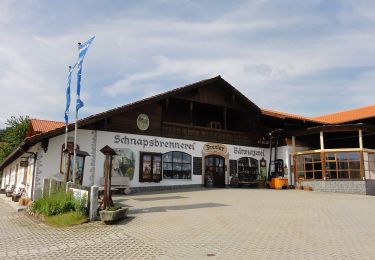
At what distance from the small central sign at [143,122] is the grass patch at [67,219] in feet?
28.5

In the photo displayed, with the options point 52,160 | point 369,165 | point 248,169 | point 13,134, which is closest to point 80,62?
point 52,160

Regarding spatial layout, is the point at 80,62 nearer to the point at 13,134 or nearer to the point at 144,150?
the point at 144,150

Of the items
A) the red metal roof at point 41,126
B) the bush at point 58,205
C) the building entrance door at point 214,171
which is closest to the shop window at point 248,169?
the building entrance door at point 214,171

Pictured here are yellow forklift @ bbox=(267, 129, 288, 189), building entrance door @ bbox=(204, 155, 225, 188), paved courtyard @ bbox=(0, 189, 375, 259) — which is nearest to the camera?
paved courtyard @ bbox=(0, 189, 375, 259)

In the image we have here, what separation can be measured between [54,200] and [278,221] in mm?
6726

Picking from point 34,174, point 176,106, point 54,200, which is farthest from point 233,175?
point 54,200

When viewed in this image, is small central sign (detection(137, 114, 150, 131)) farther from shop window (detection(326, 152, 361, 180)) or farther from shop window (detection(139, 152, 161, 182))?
shop window (detection(326, 152, 361, 180))

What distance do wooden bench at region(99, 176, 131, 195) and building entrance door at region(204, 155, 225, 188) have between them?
17.8ft

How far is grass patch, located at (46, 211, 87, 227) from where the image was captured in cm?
965

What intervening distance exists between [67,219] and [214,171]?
1249 cm

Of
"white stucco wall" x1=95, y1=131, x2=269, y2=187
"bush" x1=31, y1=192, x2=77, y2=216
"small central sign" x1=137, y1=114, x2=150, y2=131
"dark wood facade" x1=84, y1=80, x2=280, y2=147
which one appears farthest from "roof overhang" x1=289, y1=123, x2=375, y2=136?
"bush" x1=31, y1=192, x2=77, y2=216

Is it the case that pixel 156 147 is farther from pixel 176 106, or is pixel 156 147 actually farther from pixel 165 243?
pixel 165 243

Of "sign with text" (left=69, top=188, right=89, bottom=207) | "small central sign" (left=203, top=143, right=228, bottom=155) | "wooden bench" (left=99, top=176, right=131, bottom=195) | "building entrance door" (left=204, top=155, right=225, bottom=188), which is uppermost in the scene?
"small central sign" (left=203, top=143, right=228, bottom=155)

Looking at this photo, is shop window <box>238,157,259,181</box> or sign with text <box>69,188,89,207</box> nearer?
sign with text <box>69,188,89,207</box>
